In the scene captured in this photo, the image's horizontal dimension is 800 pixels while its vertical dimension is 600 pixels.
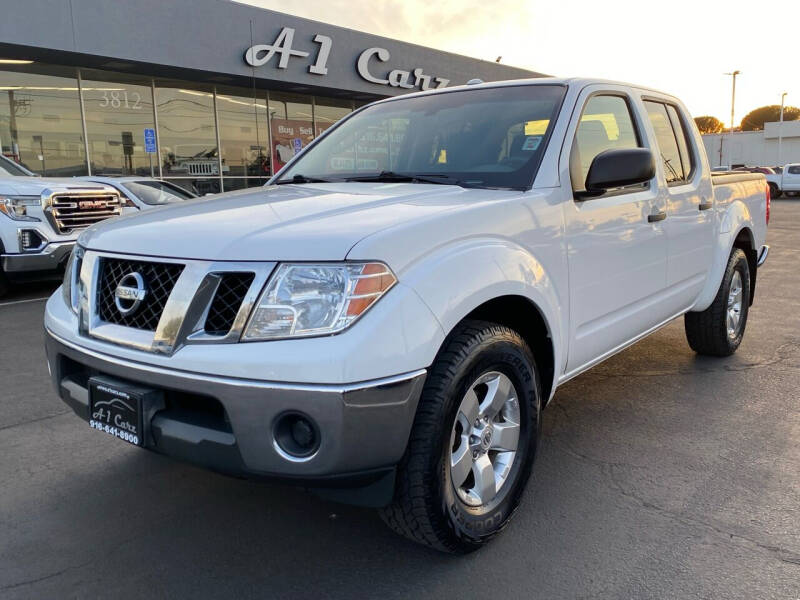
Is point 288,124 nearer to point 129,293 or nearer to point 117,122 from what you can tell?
point 117,122

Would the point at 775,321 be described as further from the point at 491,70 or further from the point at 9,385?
the point at 491,70

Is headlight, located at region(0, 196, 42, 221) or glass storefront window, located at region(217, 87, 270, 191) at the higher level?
glass storefront window, located at region(217, 87, 270, 191)

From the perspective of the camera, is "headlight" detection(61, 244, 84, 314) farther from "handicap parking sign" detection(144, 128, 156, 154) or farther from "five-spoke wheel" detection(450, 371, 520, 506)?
"handicap parking sign" detection(144, 128, 156, 154)

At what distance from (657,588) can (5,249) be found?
758cm

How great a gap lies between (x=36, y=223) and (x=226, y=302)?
669cm

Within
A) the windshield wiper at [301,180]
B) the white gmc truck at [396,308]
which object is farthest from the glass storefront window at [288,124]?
the white gmc truck at [396,308]

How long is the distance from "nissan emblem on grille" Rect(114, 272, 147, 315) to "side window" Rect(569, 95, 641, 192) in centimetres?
185

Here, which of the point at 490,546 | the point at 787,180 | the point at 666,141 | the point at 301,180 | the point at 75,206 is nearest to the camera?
the point at 490,546

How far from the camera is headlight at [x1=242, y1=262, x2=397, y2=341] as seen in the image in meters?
1.99

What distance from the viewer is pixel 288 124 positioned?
770 inches

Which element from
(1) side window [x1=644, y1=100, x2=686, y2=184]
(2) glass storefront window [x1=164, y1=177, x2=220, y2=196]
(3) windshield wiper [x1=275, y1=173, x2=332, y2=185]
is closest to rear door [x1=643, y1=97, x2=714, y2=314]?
(1) side window [x1=644, y1=100, x2=686, y2=184]

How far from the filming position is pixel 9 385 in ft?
14.7

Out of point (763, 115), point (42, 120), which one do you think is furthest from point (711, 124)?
point (42, 120)

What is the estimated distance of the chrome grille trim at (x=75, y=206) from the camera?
7.85 meters
